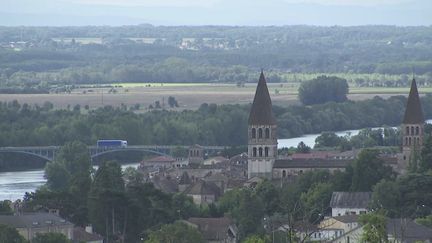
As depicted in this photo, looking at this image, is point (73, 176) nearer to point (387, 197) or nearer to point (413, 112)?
point (413, 112)

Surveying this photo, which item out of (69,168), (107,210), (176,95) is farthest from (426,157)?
(176,95)

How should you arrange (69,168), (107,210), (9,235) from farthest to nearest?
(69,168)
(107,210)
(9,235)

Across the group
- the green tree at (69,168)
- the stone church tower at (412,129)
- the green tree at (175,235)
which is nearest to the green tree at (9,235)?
the green tree at (175,235)

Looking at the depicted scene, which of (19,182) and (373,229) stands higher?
(373,229)

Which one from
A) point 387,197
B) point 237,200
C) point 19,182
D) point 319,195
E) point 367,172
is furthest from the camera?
point 19,182

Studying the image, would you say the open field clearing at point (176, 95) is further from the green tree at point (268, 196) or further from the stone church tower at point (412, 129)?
the green tree at point (268, 196)

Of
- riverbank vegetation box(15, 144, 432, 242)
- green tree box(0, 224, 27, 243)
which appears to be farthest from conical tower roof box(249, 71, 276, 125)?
green tree box(0, 224, 27, 243)
